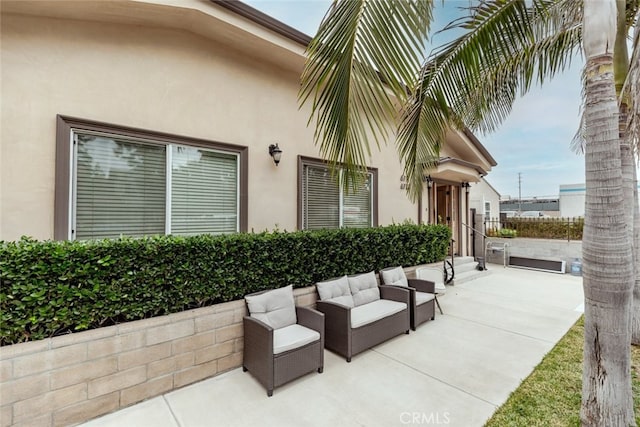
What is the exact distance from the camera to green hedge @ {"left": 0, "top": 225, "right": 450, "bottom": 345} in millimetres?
2885

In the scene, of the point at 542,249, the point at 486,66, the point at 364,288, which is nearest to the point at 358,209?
the point at 364,288

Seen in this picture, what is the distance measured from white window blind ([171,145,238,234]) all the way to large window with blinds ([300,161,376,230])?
1586 millimetres

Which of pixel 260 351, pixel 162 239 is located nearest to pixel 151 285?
pixel 162 239

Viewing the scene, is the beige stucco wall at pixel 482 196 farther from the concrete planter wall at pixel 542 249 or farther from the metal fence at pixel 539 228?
the concrete planter wall at pixel 542 249

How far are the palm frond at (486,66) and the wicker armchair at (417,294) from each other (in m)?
2.16

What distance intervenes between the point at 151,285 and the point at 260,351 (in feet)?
5.36

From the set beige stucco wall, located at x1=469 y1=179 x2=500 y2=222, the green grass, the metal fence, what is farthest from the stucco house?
beige stucco wall, located at x1=469 y1=179 x2=500 y2=222

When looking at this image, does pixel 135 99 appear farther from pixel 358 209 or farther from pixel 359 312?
pixel 358 209

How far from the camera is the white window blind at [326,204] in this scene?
6.38 meters

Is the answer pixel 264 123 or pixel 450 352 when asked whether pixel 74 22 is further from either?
pixel 450 352

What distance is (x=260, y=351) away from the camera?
363 cm

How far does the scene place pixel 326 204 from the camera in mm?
6730

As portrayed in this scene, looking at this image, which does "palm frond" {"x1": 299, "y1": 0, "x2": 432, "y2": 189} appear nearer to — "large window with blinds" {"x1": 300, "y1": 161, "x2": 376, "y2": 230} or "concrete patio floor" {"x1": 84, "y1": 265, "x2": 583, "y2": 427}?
"concrete patio floor" {"x1": 84, "y1": 265, "x2": 583, "y2": 427}

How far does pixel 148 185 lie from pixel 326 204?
369 cm
